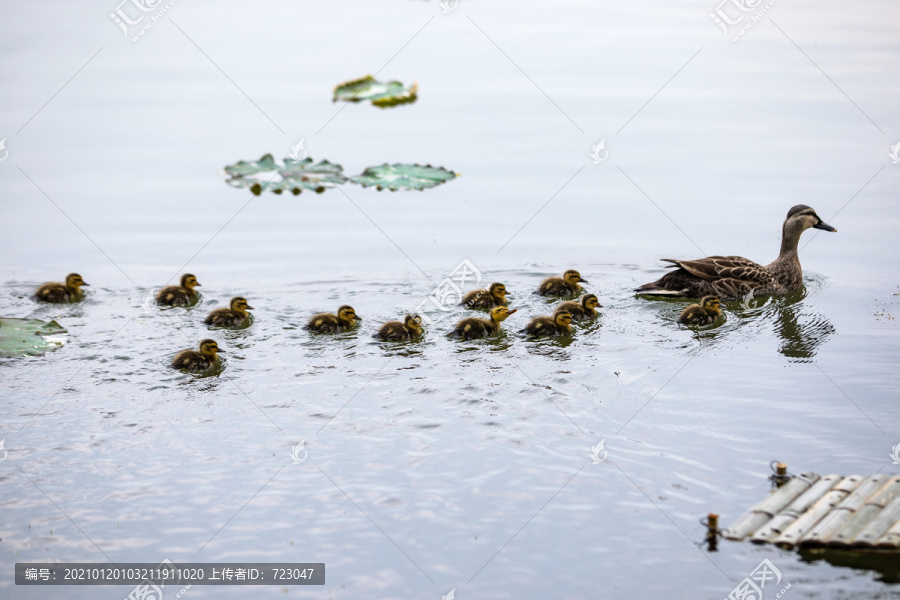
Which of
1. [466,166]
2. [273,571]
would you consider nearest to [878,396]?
[273,571]

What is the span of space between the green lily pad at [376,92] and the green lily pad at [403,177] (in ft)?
6.28

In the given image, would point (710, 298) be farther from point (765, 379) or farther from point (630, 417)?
point (630, 417)

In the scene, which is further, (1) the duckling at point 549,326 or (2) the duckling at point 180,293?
(2) the duckling at point 180,293

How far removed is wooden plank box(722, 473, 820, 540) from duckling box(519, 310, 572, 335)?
275 cm

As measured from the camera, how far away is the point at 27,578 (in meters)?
4.67

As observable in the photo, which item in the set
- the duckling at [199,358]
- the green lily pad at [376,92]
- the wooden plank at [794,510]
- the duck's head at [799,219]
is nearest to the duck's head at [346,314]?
the duckling at [199,358]

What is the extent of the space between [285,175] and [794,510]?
7446 mm

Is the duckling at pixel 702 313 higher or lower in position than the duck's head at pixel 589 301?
lower

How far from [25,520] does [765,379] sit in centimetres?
489

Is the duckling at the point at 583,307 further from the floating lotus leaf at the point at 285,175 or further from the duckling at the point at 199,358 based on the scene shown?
the floating lotus leaf at the point at 285,175

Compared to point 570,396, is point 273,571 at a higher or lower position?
lower

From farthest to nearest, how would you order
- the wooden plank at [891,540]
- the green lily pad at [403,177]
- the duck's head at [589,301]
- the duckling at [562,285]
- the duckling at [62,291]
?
1. the green lily pad at [403,177]
2. the duckling at [562,285]
3. the duckling at [62,291]
4. the duck's head at [589,301]
5. the wooden plank at [891,540]

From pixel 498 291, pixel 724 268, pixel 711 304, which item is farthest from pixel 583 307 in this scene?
pixel 724 268

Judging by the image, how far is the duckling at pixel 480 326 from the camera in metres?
7.78
